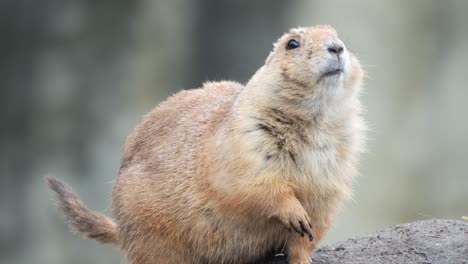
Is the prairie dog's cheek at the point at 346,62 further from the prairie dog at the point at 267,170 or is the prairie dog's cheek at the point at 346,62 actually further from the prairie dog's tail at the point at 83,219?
the prairie dog's tail at the point at 83,219

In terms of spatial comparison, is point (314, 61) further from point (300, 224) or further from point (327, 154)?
point (300, 224)

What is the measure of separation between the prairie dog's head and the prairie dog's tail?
1.76 m

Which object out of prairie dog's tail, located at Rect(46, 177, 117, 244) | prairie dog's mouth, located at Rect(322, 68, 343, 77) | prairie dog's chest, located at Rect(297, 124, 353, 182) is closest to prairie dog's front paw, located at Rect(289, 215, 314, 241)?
prairie dog's chest, located at Rect(297, 124, 353, 182)

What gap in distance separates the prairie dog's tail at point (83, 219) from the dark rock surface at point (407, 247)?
143 centimetres

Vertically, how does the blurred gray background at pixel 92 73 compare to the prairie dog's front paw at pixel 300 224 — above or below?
above

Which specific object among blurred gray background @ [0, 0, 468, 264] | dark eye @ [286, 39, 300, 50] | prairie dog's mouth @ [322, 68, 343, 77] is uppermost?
blurred gray background @ [0, 0, 468, 264]

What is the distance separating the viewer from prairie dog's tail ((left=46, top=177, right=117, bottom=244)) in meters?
6.67

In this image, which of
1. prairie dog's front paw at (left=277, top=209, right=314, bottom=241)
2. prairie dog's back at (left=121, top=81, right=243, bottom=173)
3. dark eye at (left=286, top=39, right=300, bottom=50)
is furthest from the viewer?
prairie dog's back at (left=121, top=81, right=243, bottom=173)

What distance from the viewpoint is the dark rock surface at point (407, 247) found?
5.72m

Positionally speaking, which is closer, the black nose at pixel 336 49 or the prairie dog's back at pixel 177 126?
the black nose at pixel 336 49

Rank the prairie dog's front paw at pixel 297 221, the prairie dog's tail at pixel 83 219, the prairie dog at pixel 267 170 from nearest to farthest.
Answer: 1. the prairie dog's front paw at pixel 297 221
2. the prairie dog at pixel 267 170
3. the prairie dog's tail at pixel 83 219

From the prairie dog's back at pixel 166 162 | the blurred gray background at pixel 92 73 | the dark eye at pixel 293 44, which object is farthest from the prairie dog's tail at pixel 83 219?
the blurred gray background at pixel 92 73

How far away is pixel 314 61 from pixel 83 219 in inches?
85.8

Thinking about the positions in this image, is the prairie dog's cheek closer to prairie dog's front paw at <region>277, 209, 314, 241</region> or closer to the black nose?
the black nose
